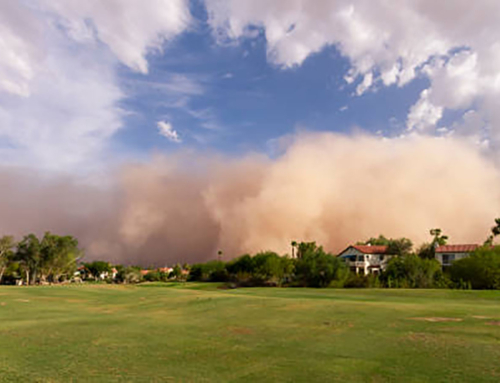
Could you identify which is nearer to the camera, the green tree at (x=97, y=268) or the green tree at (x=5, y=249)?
the green tree at (x=5, y=249)

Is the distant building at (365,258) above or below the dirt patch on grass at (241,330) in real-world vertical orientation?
above

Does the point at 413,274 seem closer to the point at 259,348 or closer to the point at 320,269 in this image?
the point at 320,269

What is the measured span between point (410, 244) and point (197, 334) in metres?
108

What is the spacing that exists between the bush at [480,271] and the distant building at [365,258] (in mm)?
44224

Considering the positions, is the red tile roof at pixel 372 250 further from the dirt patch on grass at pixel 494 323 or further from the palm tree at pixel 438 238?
the dirt patch on grass at pixel 494 323

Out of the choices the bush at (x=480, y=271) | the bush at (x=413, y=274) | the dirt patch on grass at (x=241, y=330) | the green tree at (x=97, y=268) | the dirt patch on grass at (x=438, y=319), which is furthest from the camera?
the green tree at (x=97, y=268)

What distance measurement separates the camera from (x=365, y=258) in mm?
105250

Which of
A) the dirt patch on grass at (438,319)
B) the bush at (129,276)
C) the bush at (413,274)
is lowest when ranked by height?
the bush at (129,276)

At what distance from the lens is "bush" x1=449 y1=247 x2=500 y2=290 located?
55.8 metres

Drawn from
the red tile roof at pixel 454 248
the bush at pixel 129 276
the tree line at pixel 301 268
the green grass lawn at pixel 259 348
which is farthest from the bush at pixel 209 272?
the green grass lawn at pixel 259 348

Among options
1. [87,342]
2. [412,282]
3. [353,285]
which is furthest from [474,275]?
[87,342]

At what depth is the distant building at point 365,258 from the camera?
10419cm

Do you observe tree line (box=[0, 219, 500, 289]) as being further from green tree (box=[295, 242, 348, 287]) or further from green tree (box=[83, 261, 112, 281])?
green tree (box=[83, 261, 112, 281])

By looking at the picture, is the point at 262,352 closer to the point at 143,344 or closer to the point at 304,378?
the point at 304,378
